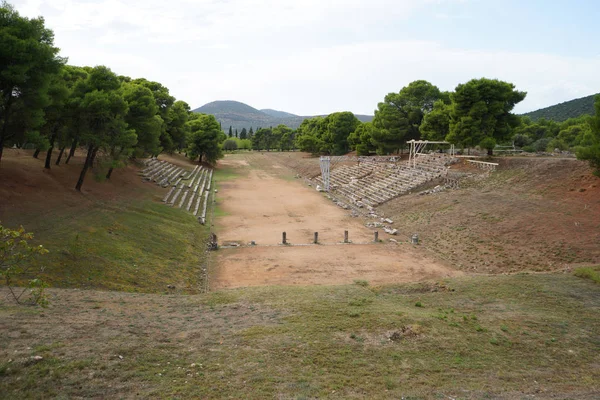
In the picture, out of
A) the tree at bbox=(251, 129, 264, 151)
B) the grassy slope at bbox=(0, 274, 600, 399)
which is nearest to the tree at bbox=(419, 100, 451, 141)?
the grassy slope at bbox=(0, 274, 600, 399)

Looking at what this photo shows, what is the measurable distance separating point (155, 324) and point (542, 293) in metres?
12.4

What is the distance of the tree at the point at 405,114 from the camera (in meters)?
58.9

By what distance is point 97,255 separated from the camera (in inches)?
669

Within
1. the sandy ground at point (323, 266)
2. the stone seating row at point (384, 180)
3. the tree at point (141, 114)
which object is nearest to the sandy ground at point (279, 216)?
the sandy ground at point (323, 266)

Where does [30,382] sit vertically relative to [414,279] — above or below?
above

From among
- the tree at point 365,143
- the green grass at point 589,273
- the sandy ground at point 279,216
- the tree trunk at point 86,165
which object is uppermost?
the tree at point 365,143

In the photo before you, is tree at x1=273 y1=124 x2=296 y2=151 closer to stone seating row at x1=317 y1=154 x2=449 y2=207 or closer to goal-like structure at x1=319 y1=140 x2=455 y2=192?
goal-like structure at x1=319 y1=140 x2=455 y2=192

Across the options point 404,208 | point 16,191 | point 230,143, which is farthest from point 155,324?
point 230,143

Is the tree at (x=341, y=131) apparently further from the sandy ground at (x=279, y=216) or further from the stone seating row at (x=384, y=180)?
the sandy ground at (x=279, y=216)

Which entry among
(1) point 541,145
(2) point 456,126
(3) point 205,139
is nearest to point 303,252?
(2) point 456,126

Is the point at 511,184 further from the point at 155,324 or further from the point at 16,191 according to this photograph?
the point at 16,191

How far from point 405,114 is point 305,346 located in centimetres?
5582

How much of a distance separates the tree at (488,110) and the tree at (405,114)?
17389 millimetres

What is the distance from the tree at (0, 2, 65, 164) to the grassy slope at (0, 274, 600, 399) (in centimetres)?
1264
